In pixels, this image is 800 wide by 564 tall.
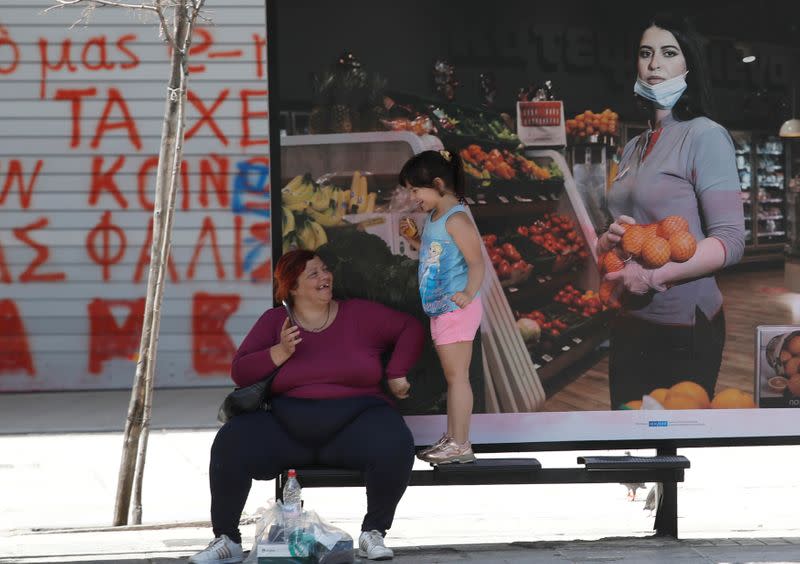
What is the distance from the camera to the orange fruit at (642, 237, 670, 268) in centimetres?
521

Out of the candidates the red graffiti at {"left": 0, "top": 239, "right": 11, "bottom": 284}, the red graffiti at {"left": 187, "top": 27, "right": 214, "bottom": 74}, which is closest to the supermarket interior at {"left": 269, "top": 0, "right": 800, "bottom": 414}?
the red graffiti at {"left": 187, "top": 27, "right": 214, "bottom": 74}

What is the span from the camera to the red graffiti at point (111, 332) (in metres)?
11.5

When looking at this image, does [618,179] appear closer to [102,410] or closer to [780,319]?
[780,319]

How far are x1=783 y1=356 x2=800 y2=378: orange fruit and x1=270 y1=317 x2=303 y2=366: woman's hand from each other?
2.08 metres

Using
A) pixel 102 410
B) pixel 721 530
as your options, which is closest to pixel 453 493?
pixel 721 530

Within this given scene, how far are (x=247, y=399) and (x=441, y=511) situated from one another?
7.66 feet

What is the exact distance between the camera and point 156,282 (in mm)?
6605

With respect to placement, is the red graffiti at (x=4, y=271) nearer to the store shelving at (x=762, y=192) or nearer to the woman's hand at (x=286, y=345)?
the woman's hand at (x=286, y=345)

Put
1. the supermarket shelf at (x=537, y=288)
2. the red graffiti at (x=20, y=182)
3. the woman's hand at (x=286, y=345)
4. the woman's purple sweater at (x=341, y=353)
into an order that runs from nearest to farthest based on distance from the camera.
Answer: the woman's hand at (x=286, y=345), the woman's purple sweater at (x=341, y=353), the supermarket shelf at (x=537, y=288), the red graffiti at (x=20, y=182)

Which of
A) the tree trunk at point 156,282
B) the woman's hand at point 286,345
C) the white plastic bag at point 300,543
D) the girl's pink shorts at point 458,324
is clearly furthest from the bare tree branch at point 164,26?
the white plastic bag at point 300,543

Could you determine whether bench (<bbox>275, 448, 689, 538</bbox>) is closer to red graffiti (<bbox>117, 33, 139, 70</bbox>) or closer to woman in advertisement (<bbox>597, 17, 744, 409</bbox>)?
woman in advertisement (<bbox>597, 17, 744, 409</bbox>)

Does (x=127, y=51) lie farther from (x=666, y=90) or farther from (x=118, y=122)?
(x=666, y=90)

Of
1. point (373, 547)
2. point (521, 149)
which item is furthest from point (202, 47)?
point (373, 547)

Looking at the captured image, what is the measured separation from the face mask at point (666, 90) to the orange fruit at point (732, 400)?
122 centimetres
